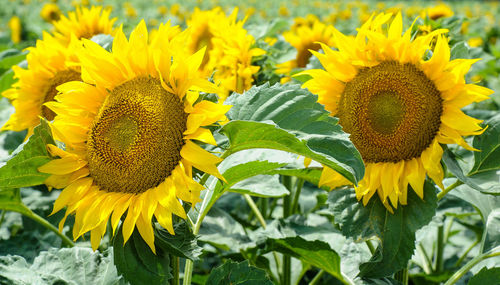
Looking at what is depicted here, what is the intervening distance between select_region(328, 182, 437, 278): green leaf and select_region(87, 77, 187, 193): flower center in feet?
1.65

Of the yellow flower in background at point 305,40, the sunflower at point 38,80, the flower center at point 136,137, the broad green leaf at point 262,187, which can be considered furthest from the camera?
the yellow flower in background at point 305,40

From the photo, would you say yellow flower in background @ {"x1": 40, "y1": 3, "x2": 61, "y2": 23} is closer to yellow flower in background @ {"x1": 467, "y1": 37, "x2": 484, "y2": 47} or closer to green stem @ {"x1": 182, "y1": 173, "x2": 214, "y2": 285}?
yellow flower in background @ {"x1": 467, "y1": 37, "x2": 484, "y2": 47}

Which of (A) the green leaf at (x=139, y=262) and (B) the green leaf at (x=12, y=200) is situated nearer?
(A) the green leaf at (x=139, y=262)

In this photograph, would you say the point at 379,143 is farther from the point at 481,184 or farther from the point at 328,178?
A: the point at 481,184

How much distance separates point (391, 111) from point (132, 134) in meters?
0.71

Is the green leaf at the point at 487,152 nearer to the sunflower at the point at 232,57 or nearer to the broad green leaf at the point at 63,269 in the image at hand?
the sunflower at the point at 232,57

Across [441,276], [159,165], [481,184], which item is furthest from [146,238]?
[441,276]

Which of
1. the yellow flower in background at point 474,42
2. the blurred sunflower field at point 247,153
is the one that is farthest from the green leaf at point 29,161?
the yellow flower in background at point 474,42

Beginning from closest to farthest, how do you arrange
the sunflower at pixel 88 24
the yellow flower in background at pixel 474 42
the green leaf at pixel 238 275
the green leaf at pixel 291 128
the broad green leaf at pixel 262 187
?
the green leaf at pixel 291 128 → the green leaf at pixel 238 275 → the broad green leaf at pixel 262 187 → the sunflower at pixel 88 24 → the yellow flower in background at pixel 474 42

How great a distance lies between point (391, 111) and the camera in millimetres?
1490

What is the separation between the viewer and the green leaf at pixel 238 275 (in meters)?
1.36

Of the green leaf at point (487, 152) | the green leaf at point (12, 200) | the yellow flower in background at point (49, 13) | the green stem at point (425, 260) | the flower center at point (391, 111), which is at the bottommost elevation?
the yellow flower in background at point (49, 13)

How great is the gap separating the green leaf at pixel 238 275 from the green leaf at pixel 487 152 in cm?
65

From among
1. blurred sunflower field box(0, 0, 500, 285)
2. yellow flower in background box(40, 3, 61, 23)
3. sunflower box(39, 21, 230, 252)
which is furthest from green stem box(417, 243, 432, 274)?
yellow flower in background box(40, 3, 61, 23)
